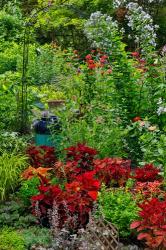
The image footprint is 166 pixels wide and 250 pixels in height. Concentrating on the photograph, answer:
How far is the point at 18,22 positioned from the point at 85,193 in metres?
10.0

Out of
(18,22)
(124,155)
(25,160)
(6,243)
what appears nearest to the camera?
(6,243)

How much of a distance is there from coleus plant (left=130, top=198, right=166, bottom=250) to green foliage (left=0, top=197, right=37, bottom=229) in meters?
1.11

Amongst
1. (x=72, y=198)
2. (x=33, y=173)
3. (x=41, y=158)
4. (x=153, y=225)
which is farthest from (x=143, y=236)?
(x=41, y=158)

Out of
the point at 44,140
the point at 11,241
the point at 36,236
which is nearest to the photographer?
the point at 11,241

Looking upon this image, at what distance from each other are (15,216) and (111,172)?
1019 millimetres

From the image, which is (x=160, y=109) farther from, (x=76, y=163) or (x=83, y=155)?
(x=76, y=163)

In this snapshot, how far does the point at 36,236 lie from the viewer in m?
4.73

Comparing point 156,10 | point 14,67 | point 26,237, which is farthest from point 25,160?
point 156,10

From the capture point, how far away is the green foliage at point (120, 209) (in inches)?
183

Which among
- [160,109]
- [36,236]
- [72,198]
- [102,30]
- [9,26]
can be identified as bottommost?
[36,236]

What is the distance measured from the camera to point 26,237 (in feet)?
15.3

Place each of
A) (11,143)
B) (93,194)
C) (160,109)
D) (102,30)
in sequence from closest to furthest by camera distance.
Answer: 1. (93,194)
2. (160,109)
3. (11,143)
4. (102,30)

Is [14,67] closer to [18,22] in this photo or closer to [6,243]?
[18,22]

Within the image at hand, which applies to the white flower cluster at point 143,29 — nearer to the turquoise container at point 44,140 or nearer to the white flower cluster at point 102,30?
the white flower cluster at point 102,30
